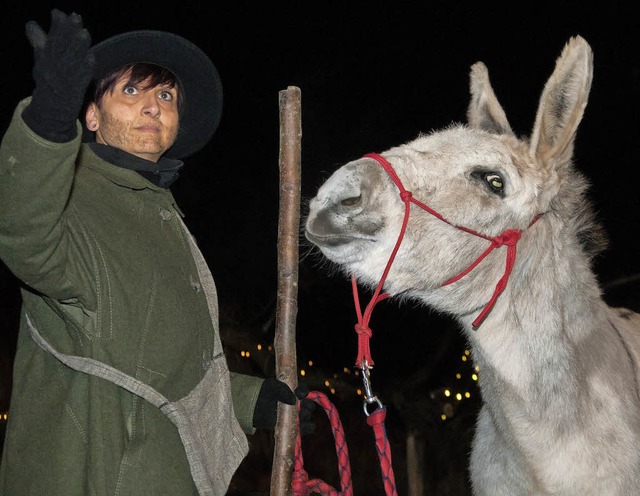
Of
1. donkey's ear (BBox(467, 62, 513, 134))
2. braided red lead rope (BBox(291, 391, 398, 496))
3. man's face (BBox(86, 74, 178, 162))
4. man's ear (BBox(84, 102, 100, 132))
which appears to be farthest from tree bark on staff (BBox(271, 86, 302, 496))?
donkey's ear (BBox(467, 62, 513, 134))

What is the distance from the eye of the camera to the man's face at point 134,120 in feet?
7.18

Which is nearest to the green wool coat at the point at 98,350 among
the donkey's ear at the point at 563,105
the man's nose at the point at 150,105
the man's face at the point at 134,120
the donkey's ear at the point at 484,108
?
the man's face at the point at 134,120

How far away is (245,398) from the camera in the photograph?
7.95 feet

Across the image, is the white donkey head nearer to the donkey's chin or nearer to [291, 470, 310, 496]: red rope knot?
the donkey's chin

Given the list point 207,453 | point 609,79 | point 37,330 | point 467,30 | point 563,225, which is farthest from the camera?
point 467,30

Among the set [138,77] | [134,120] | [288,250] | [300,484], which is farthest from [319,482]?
[138,77]

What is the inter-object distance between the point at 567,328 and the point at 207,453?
1400 millimetres

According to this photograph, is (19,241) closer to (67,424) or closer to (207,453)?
(67,424)

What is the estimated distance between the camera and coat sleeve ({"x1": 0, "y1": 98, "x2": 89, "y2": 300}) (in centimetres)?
149

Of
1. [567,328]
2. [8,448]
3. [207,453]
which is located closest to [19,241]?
[8,448]

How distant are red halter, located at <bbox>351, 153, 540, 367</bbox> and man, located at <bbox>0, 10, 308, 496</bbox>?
33 cm

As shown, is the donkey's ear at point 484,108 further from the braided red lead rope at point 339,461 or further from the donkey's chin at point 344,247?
the braided red lead rope at point 339,461

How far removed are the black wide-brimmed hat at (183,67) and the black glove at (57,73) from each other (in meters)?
0.67

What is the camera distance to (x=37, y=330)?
1.95 meters
